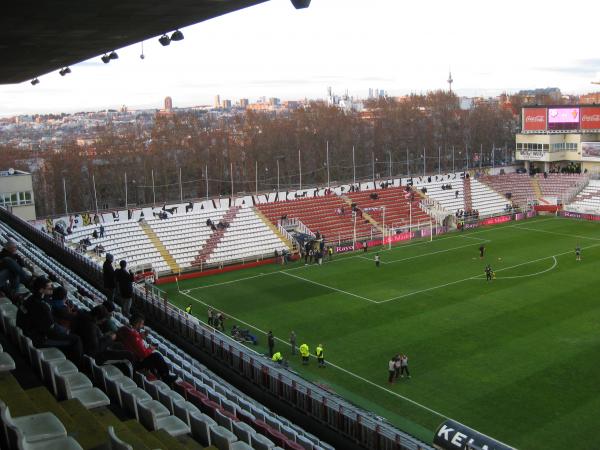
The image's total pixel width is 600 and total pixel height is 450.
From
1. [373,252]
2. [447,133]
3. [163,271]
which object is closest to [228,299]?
[163,271]

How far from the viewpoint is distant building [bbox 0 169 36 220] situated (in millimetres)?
37469

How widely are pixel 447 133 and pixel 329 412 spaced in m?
82.0

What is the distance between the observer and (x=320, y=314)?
91.2ft

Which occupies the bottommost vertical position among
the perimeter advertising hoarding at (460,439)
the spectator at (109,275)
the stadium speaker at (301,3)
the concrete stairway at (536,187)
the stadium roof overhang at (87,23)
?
the perimeter advertising hoarding at (460,439)

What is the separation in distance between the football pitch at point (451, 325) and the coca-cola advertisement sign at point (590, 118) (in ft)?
68.8

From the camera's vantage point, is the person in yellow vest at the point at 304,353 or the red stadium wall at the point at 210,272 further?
the red stadium wall at the point at 210,272

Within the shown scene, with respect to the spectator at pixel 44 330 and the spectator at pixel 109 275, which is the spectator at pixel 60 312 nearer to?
the spectator at pixel 44 330

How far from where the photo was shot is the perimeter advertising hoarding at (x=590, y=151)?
192 feet

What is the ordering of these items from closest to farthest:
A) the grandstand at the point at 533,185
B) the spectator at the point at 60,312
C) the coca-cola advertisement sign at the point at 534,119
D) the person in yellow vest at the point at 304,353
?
the spectator at the point at 60,312 < the person in yellow vest at the point at 304,353 < the grandstand at the point at 533,185 < the coca-cola advertisement sign at the point at 534,119

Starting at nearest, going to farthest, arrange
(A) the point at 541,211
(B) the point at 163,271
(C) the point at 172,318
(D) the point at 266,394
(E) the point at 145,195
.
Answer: (D) the point at 266,394 → (C) the point at 172,318 → (B) the point at 163,271 → (A) the point at 541,211 → (E) the point at 145,195

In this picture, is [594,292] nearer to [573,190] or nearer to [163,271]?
[163,271]

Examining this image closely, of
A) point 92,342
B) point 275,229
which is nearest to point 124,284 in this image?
point 92,342

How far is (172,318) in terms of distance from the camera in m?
16.7

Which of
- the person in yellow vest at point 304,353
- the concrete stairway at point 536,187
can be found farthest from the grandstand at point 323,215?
the person in yellow vest at point 304,353
